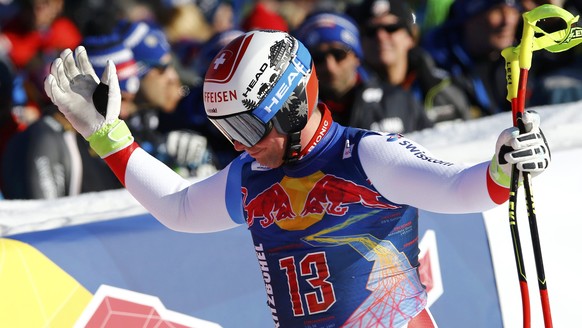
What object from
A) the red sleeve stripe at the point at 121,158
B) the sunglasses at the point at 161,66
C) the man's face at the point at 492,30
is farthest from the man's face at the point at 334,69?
the red sleeve stripe at the point at 121,158

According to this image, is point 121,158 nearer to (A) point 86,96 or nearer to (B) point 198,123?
(A) point 86,96

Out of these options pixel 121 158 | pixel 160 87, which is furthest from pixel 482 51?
pixel 121 158

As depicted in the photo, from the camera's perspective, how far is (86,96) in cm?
444

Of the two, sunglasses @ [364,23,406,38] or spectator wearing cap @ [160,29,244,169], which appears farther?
sunglasses @ [364,23,406,38]

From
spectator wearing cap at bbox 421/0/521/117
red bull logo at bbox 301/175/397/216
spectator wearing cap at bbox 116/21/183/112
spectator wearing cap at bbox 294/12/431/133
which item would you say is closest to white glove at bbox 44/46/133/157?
red bull logo at bbox 301/175/397/216

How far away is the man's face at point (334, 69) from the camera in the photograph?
713cm

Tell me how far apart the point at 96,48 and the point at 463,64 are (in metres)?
2.79

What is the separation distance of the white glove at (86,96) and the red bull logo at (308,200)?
0.67 meters

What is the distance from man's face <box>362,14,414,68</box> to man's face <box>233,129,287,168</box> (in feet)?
12.9

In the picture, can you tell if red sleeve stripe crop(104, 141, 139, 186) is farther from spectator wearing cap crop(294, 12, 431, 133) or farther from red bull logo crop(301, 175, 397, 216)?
spectator wearing cap crop(294, 12, 431, 133)

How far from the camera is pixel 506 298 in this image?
→ 5.23 metres

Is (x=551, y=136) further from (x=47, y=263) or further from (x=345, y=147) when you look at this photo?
(x=47, y=263)

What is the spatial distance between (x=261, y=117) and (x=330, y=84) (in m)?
3.22

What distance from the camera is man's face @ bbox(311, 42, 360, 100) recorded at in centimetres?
713
